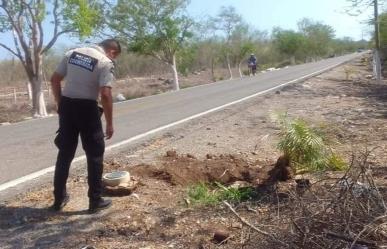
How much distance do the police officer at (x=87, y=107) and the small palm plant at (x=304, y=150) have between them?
76.2 inches

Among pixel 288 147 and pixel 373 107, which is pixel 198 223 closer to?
pixel 288 147

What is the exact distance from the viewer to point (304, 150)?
5.18 metres

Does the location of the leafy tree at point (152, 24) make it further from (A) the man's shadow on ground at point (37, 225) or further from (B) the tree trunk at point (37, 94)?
(A) the man's shadow on ground at point (37, 225)

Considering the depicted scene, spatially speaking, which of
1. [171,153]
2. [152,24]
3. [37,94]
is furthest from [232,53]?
[171,153]

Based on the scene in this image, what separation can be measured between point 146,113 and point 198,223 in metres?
9.30

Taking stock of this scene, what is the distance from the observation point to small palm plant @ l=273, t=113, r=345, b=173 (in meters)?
5.17

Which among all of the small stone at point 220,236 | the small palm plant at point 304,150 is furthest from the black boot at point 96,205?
the small palm plant at point 304,150

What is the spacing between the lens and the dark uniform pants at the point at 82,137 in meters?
4.50

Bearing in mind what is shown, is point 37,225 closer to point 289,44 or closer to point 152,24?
point 152,24

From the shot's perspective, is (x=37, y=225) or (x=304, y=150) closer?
(x=37, y=225)

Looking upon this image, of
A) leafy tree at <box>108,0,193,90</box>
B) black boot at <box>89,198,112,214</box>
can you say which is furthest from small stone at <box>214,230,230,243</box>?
leafy tree at <box>108,0,193,90</box>

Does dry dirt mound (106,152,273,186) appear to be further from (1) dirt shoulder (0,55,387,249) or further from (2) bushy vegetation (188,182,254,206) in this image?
(2) bushy vegetation (188,182,254,206)

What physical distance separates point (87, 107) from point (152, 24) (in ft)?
89.9

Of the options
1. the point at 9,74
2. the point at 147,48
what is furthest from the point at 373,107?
the point at 9,74
